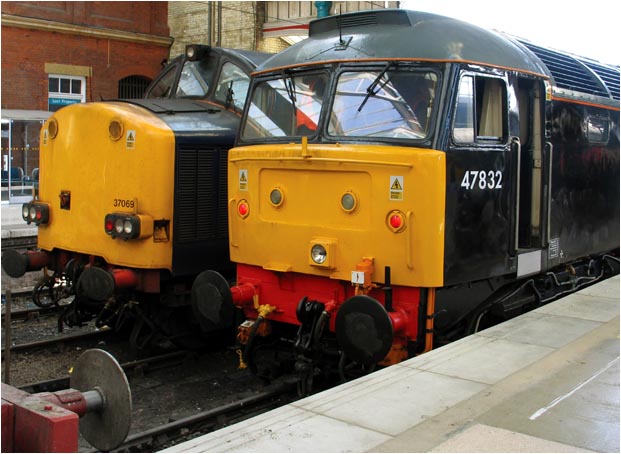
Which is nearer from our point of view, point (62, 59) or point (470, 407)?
point (470, 407)

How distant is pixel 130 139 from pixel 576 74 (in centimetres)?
474

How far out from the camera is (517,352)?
5.79 m

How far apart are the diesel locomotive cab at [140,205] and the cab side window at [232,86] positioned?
1cm

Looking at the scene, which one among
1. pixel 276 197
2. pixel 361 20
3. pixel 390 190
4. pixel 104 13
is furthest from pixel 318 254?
pixel 104 13

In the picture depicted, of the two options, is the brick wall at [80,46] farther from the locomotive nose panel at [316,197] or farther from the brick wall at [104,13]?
the locomotive nose panel at [316,197]

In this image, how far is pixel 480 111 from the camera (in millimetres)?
6309

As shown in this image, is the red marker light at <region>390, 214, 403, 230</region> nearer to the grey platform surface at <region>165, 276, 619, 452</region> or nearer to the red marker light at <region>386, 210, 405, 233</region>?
the red marker light at <region>386, 210, 405, 233</region>

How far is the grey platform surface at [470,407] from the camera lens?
13.3ft

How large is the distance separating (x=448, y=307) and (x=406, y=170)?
4.01ft

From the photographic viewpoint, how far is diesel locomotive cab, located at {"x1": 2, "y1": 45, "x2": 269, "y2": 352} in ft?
23.5

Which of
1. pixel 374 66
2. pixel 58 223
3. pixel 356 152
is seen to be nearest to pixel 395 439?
pixel 356 152

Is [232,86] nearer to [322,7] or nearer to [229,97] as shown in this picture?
[229,97]

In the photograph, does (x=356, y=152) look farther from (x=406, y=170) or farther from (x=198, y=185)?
(x=198, y=185)

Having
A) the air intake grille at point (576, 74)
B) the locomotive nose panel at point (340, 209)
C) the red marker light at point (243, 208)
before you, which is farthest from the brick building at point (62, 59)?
the air intake grille at point (576, 74)
